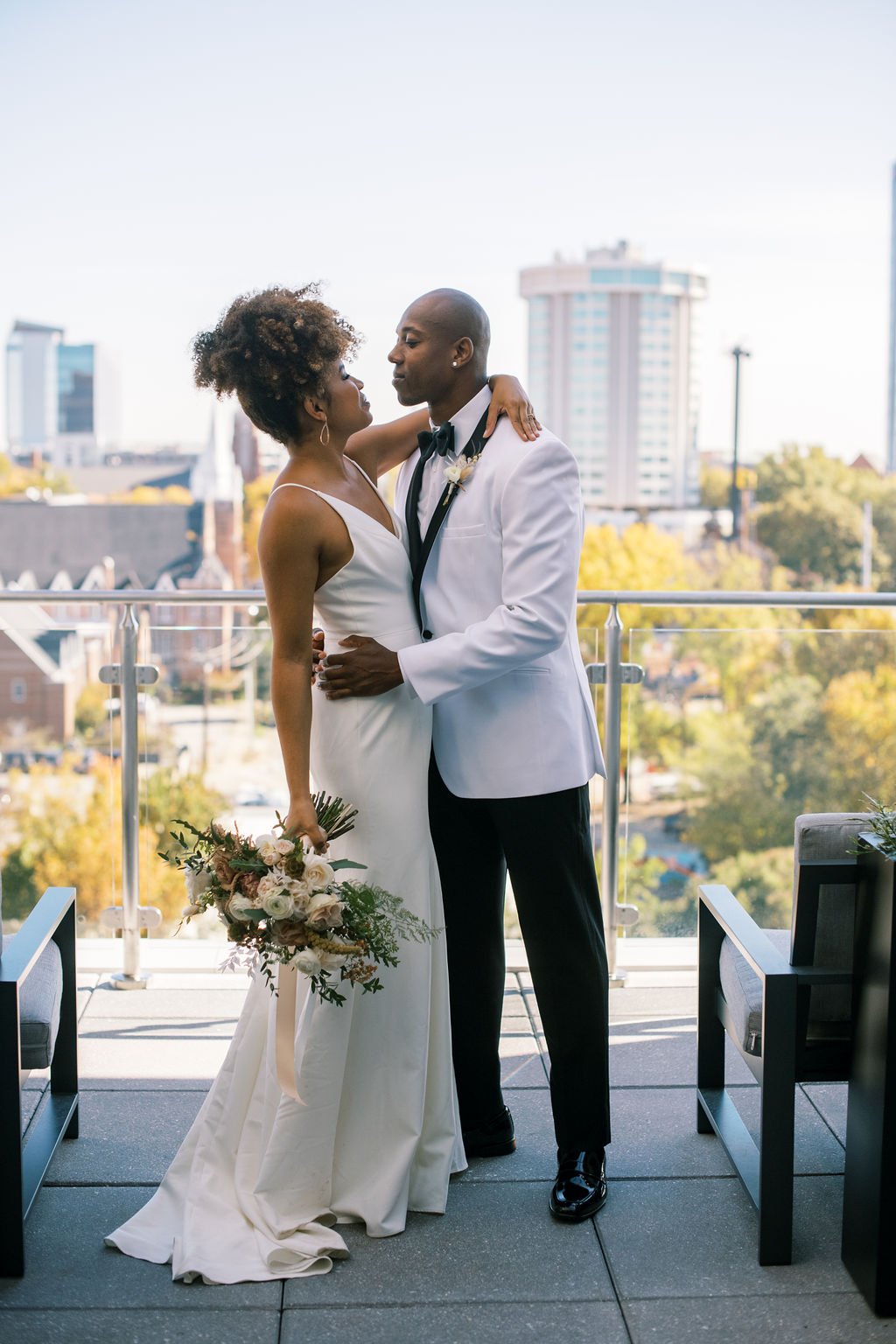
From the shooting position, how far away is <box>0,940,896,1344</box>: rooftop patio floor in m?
2.13

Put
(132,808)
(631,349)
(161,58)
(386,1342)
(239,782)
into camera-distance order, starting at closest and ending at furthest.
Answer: (386,1342) < (132,808) < (239,782) < (161,58) < (631,349)

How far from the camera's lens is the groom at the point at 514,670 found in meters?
2.42

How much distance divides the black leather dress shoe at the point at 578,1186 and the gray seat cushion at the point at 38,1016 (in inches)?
38.0

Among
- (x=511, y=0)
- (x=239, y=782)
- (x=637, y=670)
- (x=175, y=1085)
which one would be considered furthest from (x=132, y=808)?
(x=511, y=0)

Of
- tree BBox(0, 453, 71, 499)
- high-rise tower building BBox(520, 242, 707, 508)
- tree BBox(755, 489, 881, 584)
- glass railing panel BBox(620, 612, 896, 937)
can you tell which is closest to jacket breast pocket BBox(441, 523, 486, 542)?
glass railing panel BBox(620, 612, 896, 937)

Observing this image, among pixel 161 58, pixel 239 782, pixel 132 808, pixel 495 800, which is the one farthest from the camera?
pixel 161 58

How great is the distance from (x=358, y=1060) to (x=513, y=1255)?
0.44 metres

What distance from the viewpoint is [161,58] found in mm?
70500

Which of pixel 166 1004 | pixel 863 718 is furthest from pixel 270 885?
pixel 863 718

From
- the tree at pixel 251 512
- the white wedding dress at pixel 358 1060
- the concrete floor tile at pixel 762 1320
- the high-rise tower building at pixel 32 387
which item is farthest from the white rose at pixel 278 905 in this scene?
the high-rise tower building at pixel 32 387

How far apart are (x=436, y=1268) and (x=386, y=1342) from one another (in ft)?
0.74

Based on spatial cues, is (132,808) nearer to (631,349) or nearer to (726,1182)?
(726,1182)

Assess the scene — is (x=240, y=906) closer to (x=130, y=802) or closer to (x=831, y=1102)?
(x=831, y=1102)

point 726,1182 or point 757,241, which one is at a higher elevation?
point 757,241
